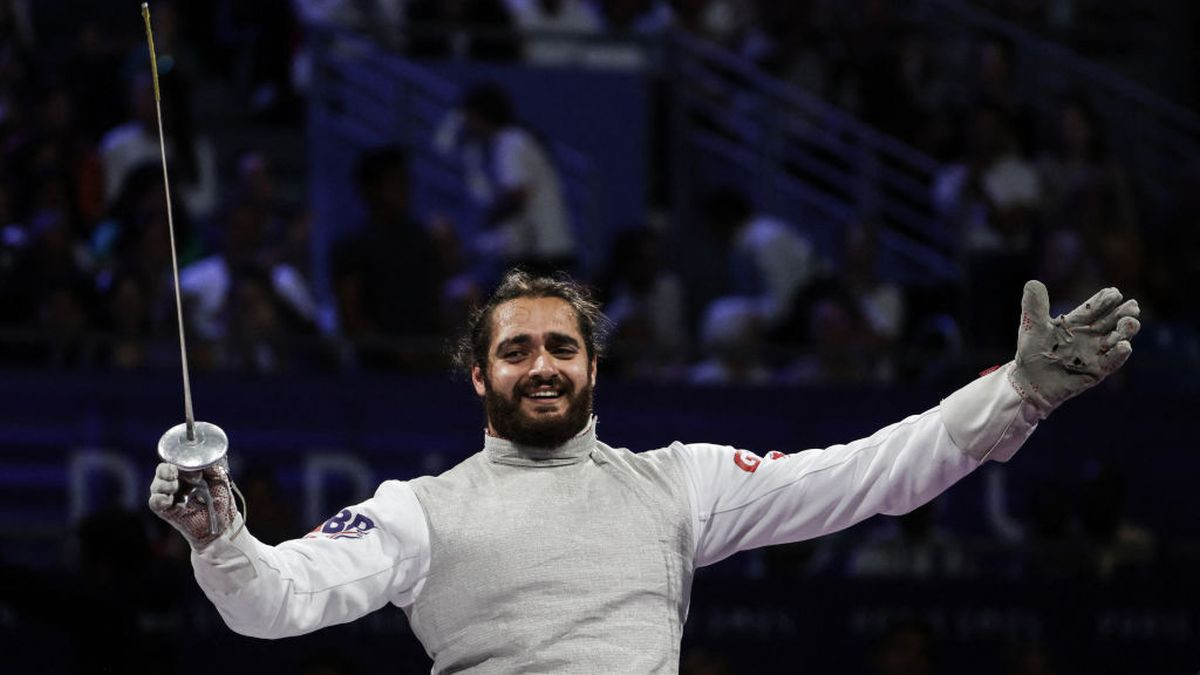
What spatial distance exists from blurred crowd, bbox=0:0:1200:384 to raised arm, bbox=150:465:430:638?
3.41m

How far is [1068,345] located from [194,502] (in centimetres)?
165

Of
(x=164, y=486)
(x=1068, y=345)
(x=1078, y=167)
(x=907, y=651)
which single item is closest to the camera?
(x=164, y=486)

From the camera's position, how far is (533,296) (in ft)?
13.2

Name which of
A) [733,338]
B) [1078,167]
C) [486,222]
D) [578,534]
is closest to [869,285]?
[733,338]

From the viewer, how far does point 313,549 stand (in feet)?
12.1

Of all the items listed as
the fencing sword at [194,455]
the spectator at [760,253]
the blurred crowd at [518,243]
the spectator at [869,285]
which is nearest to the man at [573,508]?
the fencing sword at [194,455]

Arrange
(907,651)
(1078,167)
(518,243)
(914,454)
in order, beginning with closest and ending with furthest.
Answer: (914,454), (907,651), (518,243), (1078,167)

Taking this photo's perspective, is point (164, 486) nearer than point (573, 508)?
Yes

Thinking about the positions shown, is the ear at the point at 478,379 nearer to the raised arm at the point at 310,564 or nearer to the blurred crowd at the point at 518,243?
the raised arm at the point at 310,564

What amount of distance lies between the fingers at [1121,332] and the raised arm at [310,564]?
1.34 metres

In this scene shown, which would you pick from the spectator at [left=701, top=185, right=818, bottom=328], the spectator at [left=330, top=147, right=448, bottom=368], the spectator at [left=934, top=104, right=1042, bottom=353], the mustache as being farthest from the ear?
the spectator at [left=934, top=104, right=1042, bottom=353]

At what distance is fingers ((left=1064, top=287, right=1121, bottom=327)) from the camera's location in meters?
3.72

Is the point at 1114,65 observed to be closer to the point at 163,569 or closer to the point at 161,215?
the point at 161,215

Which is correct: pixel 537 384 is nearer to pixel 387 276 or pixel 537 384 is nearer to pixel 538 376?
pixel 538 376
